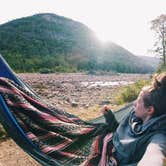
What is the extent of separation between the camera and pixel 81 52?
2813 inches

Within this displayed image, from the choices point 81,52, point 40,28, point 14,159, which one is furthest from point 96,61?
point 14,159

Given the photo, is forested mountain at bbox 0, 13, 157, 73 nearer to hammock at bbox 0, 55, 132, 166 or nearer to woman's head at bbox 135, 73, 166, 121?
hammock at bbox 0, 55, 132, 166

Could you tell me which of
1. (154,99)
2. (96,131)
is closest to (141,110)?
(154,99)

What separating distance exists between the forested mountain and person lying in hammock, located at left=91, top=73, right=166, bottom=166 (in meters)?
40.7

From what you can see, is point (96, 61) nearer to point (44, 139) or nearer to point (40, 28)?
point (40, 28)

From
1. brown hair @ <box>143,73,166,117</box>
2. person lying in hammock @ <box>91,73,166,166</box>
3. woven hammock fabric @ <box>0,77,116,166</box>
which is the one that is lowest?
woven hammock fabric @ <box>0,77,116,166</box>

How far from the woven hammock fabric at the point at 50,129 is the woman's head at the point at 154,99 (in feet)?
3.25

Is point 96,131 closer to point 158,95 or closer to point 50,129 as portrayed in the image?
point 50,129

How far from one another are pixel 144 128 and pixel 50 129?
1481 millimetres

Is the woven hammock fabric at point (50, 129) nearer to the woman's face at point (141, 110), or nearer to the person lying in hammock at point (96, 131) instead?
the person lying in hammock at point (96, 131)

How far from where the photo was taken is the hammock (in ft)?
10.3

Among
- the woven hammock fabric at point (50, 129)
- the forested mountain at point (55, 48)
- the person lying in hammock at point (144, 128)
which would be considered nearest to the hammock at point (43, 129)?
the woven hammock fabric at point (50, 129)

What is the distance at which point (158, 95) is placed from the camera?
2.07m

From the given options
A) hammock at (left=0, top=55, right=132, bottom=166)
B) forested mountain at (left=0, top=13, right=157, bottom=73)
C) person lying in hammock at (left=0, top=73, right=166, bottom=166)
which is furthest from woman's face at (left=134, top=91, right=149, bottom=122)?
forested mountain at (left=0, top=13, right=157, bottom=73)
